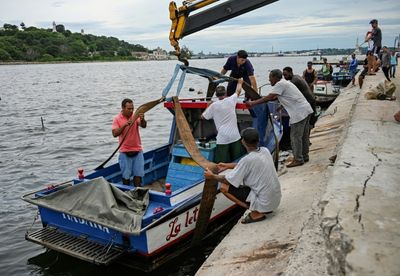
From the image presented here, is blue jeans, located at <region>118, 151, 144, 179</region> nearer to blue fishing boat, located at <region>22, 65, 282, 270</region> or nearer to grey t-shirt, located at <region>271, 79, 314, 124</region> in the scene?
blue fishing boat, located at <region>22, 65, 282, 270</region>

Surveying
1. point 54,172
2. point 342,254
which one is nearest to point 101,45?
point 54,172

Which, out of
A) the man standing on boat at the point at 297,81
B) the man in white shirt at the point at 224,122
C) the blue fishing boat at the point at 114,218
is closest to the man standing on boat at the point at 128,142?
the blue fishing boat at the point at 114,218

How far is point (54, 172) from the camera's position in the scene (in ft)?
43.5

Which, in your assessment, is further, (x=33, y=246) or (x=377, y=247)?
(x=33, y=246)

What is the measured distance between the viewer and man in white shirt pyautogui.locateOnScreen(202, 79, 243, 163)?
7723 millimetres

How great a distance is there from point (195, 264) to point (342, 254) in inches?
165

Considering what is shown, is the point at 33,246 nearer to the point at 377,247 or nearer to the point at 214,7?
the point at 214,7

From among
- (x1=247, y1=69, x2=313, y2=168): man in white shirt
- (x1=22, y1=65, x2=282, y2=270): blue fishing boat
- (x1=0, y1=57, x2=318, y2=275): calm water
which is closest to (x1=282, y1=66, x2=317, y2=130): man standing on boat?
(x1=247, y1=69, x2=313, y2=168): man in white shirt

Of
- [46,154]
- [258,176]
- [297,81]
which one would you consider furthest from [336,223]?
[46,154]

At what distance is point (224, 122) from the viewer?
779 cm

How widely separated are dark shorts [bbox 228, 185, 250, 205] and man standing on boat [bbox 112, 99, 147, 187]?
94.5 inches

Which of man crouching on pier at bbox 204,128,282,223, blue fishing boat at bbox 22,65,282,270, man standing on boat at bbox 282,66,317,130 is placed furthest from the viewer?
man standing on boat at bbox 282,66,317,130

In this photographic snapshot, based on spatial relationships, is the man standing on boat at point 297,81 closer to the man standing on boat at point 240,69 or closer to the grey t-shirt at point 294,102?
the grey t-shirt at point 294,102

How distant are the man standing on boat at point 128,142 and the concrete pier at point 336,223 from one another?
8.72ft
